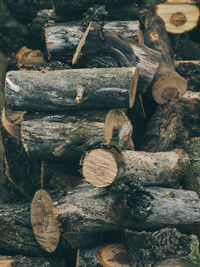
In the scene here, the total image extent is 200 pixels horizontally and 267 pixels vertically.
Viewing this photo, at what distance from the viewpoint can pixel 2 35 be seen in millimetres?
6852

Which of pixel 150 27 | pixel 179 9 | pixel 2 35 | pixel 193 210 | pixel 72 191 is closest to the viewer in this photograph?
pixel 193 210

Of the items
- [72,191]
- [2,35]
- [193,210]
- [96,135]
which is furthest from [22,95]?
[2,35]

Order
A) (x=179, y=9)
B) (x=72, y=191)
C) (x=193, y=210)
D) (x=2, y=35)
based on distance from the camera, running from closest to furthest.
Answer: (x=193, y=210)
(x=72, y=191)
(x=179, y=9)
(x=2, y=35)

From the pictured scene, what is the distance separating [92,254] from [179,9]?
13.6 ft

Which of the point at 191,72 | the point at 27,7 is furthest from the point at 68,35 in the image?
the point at 27,7

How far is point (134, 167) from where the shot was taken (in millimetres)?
3969

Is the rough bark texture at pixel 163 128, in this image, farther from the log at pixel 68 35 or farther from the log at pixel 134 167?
the log at pixel 68 35

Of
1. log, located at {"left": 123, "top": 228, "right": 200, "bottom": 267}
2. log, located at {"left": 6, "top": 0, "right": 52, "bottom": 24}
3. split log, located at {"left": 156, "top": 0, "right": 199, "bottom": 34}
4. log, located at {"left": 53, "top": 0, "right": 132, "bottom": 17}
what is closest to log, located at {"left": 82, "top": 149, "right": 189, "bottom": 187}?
log, located at {"left": 123, "top": 228, "right": 200, "bottom": 267}

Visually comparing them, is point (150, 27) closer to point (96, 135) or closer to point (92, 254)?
point (96, 135)

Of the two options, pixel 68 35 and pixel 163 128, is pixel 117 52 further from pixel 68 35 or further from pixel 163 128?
pixel 163 128

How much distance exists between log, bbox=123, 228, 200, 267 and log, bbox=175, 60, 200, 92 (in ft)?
8.23

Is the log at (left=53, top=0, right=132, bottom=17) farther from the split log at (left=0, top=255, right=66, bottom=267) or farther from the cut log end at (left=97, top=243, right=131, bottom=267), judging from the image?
the split log at (left=0, top=255, right=66, bottom=267)

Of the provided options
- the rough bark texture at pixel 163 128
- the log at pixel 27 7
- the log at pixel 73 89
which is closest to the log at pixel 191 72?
the rough bark texture at pixel 163 128

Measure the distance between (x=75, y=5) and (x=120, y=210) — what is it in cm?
303
